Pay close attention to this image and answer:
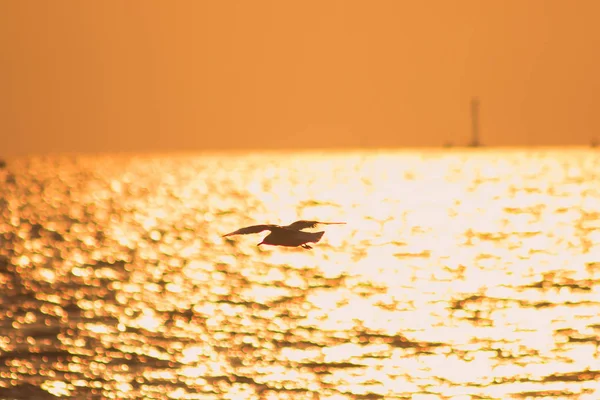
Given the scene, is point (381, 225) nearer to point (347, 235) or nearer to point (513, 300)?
point (347, 235)

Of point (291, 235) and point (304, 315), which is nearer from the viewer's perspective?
point (291, 235)

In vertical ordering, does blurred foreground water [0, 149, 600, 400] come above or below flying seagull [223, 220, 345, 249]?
above

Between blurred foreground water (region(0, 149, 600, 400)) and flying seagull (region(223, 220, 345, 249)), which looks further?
blurred foreground water (region(0, 149, 600, 400))

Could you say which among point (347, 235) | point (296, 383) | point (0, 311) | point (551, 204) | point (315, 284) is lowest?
point (296, 383)

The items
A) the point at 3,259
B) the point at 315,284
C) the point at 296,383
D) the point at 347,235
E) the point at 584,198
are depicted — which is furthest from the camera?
the point at 584,198

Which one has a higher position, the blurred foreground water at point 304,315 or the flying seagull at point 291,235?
the blurred foreground water at point 304,315

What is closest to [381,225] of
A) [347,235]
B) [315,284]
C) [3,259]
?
[347,235]

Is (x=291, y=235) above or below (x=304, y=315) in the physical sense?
below

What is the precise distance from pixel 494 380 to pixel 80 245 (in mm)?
62640

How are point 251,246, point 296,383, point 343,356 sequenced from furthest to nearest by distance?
point 251,246 → point 343,356 → point 296,383

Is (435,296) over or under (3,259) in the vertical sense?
under

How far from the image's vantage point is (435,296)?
64.4 metres

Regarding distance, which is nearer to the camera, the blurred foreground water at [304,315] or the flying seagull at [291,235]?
the flying seagull at [291,235]

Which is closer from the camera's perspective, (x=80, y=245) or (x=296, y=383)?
(x=296, y=383)
